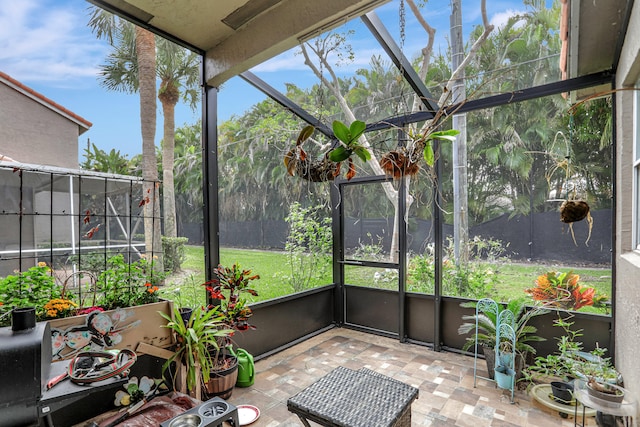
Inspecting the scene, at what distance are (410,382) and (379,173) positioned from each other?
2330 mm

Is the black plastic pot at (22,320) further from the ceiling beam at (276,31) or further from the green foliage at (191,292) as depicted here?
the ceiling beam at (276,31)

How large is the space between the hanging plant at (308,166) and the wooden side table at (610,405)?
78.2 inches

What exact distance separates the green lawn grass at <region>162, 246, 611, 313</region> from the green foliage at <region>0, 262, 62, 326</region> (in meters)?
0.78

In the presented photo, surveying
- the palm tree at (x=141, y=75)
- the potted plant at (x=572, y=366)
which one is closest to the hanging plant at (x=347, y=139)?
the palm tree at (x=141, y=75)

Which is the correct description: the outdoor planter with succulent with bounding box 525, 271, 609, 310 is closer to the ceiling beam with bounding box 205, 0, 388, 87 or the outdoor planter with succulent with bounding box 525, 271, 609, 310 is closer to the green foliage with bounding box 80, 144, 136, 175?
the ceiling beam with bounding box 205, 0, 388, 87

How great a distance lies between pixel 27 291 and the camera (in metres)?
1.78

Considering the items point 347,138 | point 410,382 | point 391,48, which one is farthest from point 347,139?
point 410,382

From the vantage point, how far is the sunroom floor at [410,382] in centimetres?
232

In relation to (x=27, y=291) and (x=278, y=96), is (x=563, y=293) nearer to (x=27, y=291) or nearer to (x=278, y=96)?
(x=278, y=96)

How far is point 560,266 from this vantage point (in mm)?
3029

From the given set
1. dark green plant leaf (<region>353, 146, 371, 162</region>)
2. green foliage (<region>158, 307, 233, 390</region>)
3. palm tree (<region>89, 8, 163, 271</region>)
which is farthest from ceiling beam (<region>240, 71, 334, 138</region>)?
green foliage (<region>158, 307, 233, 390</region>)

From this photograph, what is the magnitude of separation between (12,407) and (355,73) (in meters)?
4.40

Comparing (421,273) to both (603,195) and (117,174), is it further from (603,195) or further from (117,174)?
(117,174)

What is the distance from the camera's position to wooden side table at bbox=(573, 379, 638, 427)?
1.60m
